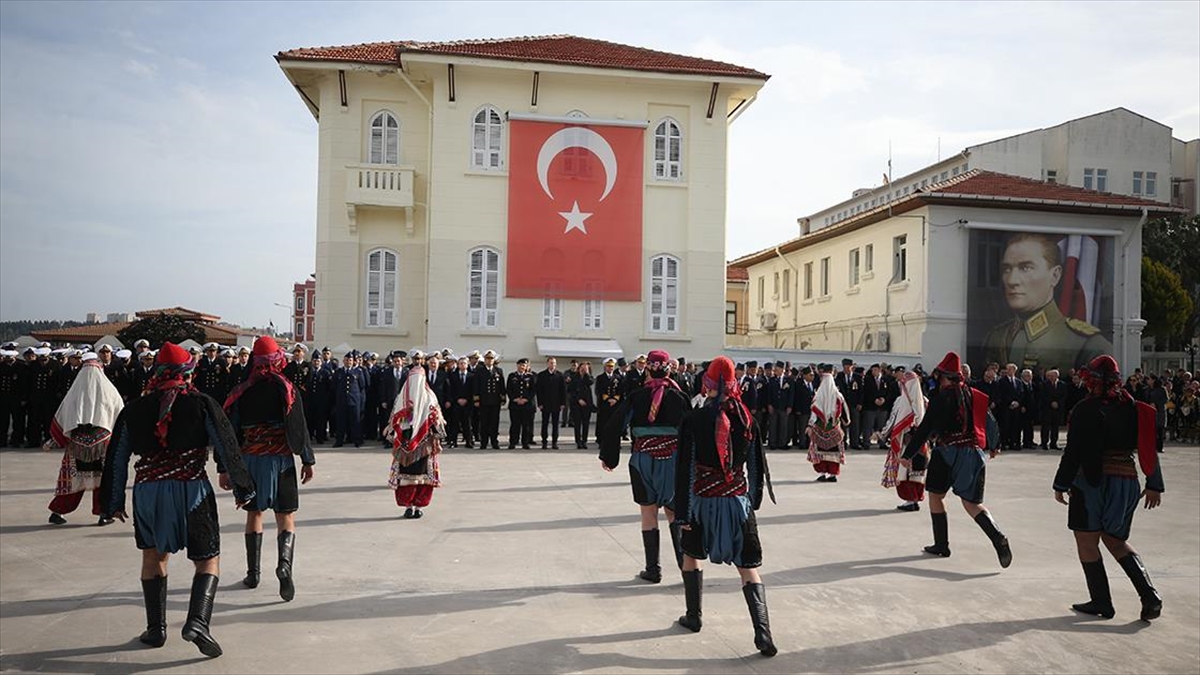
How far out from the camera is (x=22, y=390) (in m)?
17.9

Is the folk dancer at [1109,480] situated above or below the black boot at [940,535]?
above

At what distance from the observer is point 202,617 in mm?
5773

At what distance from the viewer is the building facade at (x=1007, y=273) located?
99.9 ft

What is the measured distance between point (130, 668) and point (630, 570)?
4156 mm

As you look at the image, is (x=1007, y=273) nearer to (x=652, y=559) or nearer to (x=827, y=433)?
(x=827, y=433)

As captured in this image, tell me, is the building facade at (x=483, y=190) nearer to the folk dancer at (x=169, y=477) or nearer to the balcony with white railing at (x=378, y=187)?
the balcony with white railing at (x=378, y=187)

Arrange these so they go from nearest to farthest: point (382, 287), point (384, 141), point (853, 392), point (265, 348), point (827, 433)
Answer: point (265, 348)
point (827, 433)
point (853, 392)
point (382, 287)
point (384, 141)

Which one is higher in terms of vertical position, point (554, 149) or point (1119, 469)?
point (554, 149)

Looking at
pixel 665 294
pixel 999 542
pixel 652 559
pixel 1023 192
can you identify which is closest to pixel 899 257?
pixel 1023 192

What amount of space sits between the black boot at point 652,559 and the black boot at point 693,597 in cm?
134

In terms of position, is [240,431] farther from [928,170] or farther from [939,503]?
[928,170]

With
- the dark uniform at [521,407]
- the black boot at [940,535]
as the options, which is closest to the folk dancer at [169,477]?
the black boot at [940,535]

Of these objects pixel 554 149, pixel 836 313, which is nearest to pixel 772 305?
pixel 836 313

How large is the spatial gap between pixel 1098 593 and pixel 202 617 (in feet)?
21.7
